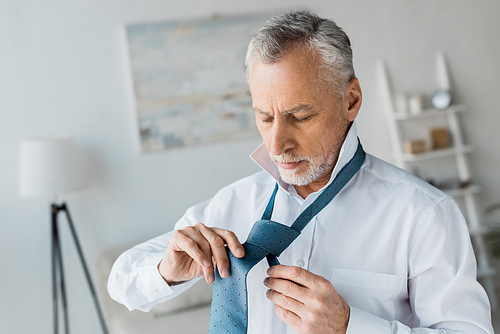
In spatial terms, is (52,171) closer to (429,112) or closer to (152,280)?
(152,280)

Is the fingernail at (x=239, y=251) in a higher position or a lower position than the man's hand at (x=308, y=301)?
higher

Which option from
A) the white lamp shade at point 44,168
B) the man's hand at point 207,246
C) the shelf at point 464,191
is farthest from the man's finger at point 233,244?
the shelf at point 464,191

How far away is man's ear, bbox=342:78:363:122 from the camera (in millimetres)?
1132

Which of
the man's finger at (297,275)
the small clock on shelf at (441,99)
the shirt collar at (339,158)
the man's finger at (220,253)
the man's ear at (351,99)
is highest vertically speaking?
A: the small clock on shelf at (441,99)

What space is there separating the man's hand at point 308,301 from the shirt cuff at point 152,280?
13.4 inches

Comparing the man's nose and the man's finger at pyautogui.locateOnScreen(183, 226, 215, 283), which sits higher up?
the man's nose

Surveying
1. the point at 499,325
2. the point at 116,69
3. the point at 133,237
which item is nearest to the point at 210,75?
the point at 116,69

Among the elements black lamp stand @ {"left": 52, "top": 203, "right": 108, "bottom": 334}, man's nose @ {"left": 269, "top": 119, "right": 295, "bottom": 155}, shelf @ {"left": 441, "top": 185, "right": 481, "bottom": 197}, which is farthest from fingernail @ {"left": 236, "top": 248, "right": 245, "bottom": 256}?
shelf @ {"left": 441, "top": 185, "right": 481, "bottom": 197}

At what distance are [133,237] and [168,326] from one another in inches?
31.6

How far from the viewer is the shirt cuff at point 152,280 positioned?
1.12 m

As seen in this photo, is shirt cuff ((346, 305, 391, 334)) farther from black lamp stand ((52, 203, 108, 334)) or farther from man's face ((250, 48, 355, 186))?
black lamp stand ((52, 203, 108, 334))

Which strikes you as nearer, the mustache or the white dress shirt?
the white dress shirt

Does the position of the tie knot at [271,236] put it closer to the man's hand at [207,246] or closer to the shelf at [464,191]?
the man's hand at [207,246]

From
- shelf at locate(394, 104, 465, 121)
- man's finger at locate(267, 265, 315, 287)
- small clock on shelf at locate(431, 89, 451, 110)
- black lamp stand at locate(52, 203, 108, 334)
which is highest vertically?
small clock on shelf at locate(431, 89, 451, 110)
